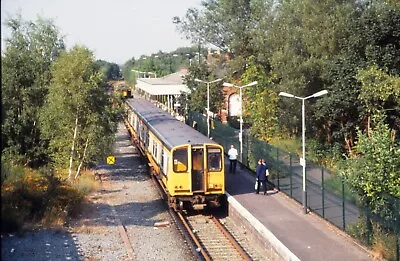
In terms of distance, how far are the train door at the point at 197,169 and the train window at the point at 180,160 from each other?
0.86ft

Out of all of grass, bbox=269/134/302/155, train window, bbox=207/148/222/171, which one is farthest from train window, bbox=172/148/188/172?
grass, bbox=269/134/302/155

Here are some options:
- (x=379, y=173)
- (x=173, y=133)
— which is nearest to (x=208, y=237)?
(x=173, y=133)

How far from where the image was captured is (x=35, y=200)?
17328 mm

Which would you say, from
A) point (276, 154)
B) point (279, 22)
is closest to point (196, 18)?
point (279, 22)

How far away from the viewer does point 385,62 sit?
Answer: 877 inches

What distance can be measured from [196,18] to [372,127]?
28.2 m

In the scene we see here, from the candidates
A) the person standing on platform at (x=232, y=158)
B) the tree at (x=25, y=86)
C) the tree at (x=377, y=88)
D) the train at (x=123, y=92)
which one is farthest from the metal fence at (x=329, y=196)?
the tree at (x=25, y=86)

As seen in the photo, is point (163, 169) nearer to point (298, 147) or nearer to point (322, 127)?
point (298, 147)

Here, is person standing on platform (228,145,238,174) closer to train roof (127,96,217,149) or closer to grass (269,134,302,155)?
train roof (127,96,217,149)

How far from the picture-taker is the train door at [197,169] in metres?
17.6

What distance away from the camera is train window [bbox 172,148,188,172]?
17.5 metres

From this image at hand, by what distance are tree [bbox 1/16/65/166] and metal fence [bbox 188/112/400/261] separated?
946 cm

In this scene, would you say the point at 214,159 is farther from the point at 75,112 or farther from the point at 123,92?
the point at 123,92

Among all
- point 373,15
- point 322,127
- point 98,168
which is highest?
point 373,15
